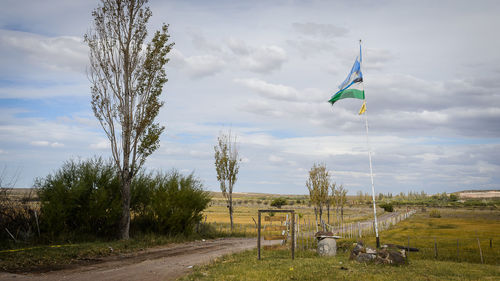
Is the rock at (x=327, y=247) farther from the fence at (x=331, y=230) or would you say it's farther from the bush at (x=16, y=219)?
the bush at (x=16, y=219)

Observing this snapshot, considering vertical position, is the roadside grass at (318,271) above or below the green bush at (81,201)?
below

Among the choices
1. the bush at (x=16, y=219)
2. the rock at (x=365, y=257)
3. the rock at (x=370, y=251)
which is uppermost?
the bush at (x=16, y=219)

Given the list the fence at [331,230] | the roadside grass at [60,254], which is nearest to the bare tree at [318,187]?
the fence at [331,230]

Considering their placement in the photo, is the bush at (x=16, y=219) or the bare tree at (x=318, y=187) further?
the bare tree at (x=318, y=187)

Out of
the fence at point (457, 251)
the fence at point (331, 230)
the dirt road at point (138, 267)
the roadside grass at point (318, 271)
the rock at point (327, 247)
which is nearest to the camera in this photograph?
the roadside grass at point (318, 271)

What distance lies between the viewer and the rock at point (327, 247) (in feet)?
54.6

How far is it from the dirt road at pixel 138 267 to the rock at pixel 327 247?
15.7 feet

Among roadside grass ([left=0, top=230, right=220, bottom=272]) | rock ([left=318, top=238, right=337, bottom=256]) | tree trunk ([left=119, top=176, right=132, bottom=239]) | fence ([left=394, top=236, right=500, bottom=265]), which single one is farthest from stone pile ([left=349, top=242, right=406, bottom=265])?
tree trunk ([left=119, top=176, right=132, bottom=239])

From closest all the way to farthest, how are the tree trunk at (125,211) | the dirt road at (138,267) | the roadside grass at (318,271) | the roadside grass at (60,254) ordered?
the roadside grass at (318,271) → the dirt road at (138,267) → the roadside grass at (60,254) → the tree trunk at (125,211)

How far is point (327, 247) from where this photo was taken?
16.7m

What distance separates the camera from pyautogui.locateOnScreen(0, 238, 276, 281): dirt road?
11.1 m

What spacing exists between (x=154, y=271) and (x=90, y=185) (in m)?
7.66

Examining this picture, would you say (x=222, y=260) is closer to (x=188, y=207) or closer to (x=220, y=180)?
(x=188, y=207)

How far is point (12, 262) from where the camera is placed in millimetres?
12469
